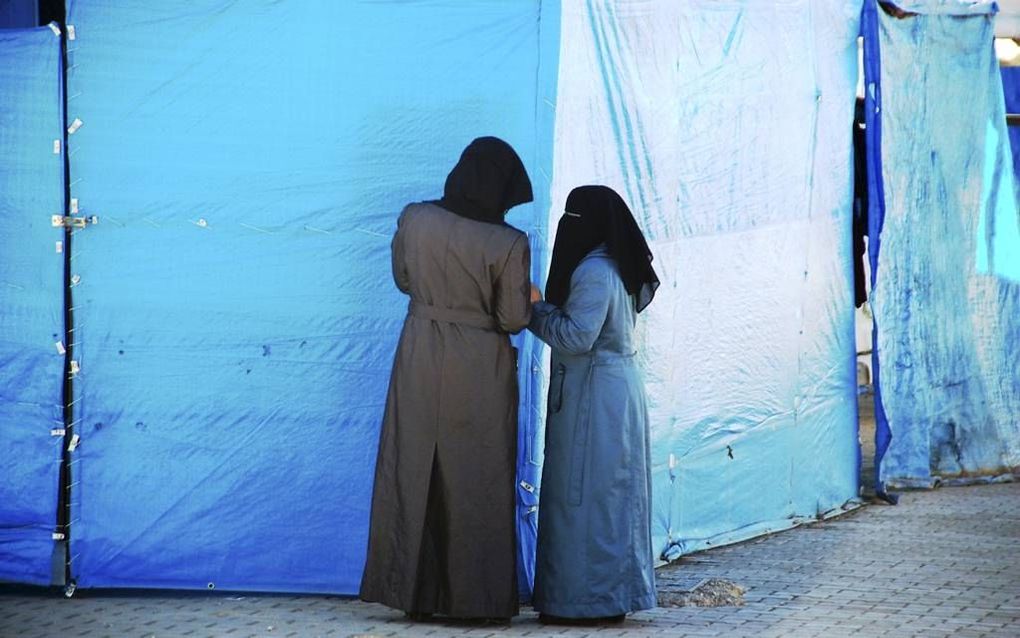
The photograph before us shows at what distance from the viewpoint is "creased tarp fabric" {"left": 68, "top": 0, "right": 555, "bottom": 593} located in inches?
255

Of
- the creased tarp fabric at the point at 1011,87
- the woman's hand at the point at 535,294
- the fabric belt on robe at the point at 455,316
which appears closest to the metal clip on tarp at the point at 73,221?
the fabric belt on robe at the point at 455,316

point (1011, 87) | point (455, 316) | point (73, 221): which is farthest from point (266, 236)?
point (1011, 87)

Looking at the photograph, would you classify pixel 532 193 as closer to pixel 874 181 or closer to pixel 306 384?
pixel 306 384

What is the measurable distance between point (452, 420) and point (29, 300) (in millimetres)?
1823

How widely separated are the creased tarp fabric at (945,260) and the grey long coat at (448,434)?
3848mm

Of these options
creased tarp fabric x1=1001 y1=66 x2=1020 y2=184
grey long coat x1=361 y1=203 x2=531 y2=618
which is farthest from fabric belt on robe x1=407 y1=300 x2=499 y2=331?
creased tarp fabric x1=1001 y1=66 x2=1020 y2=184

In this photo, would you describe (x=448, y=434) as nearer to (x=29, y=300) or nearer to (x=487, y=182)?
(x=487, y=182)

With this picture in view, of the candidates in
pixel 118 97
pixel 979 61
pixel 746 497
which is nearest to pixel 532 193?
pixel 118 97

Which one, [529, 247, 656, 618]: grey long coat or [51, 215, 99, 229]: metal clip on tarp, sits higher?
[51, 215, 99, 229]: metal clip on tarp

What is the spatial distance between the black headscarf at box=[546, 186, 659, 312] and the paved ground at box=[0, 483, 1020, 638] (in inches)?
51.3

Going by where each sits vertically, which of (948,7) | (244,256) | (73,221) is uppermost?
(948,7)

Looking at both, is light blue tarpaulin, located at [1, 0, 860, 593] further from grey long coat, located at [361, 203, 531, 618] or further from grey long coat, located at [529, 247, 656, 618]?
grey long coat, located at [361, 203, 531, 618]

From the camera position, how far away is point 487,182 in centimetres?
589

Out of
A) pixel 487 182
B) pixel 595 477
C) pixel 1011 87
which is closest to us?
pixel 487 182
